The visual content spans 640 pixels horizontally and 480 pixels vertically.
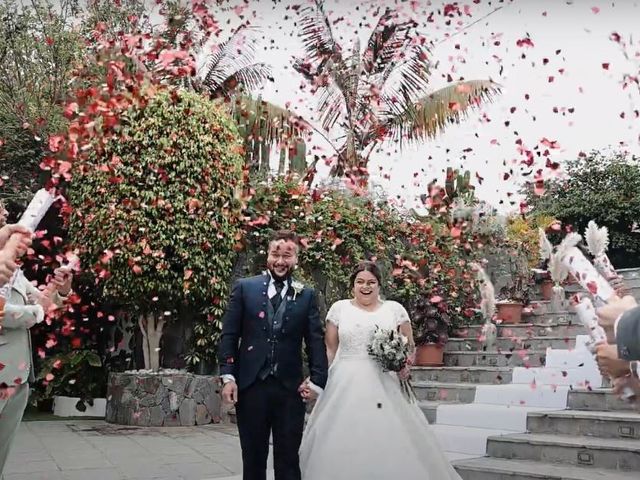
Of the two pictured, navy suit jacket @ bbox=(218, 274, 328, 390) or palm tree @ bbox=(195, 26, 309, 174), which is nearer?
navy suit jacket @ bbox=(218, 274, 328, 390)

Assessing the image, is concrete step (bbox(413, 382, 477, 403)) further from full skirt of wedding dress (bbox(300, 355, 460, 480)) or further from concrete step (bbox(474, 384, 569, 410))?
full skirt of wedding dress (bbox(300, 355, 460, 480))

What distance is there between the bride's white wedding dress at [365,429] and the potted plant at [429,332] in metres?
5.19

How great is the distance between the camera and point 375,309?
558 cm

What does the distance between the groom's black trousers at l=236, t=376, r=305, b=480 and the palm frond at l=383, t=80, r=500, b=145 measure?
10716mm

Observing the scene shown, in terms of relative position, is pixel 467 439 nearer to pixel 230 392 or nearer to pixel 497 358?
pixel 497 358

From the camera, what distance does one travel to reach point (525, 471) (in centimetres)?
554

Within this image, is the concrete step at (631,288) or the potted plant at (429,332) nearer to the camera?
the concrete step at (631,288)

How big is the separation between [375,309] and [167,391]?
4867 mm

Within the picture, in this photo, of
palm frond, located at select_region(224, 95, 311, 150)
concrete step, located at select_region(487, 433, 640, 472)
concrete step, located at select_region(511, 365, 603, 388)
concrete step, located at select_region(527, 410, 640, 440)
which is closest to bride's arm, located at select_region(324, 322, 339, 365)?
concrete step, located at select_region(487, 433, 640, 472)

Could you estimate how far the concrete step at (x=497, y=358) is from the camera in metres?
9.21

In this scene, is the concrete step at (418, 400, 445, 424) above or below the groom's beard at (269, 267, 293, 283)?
below

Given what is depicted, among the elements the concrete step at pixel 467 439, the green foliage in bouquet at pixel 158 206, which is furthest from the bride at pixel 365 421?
the green foliage in bouquet at pixel 158 206

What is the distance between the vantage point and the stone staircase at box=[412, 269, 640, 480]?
570 centimetres

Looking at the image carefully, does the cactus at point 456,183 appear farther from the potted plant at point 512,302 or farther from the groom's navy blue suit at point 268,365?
the groom's navy blue suit at point 268,365
